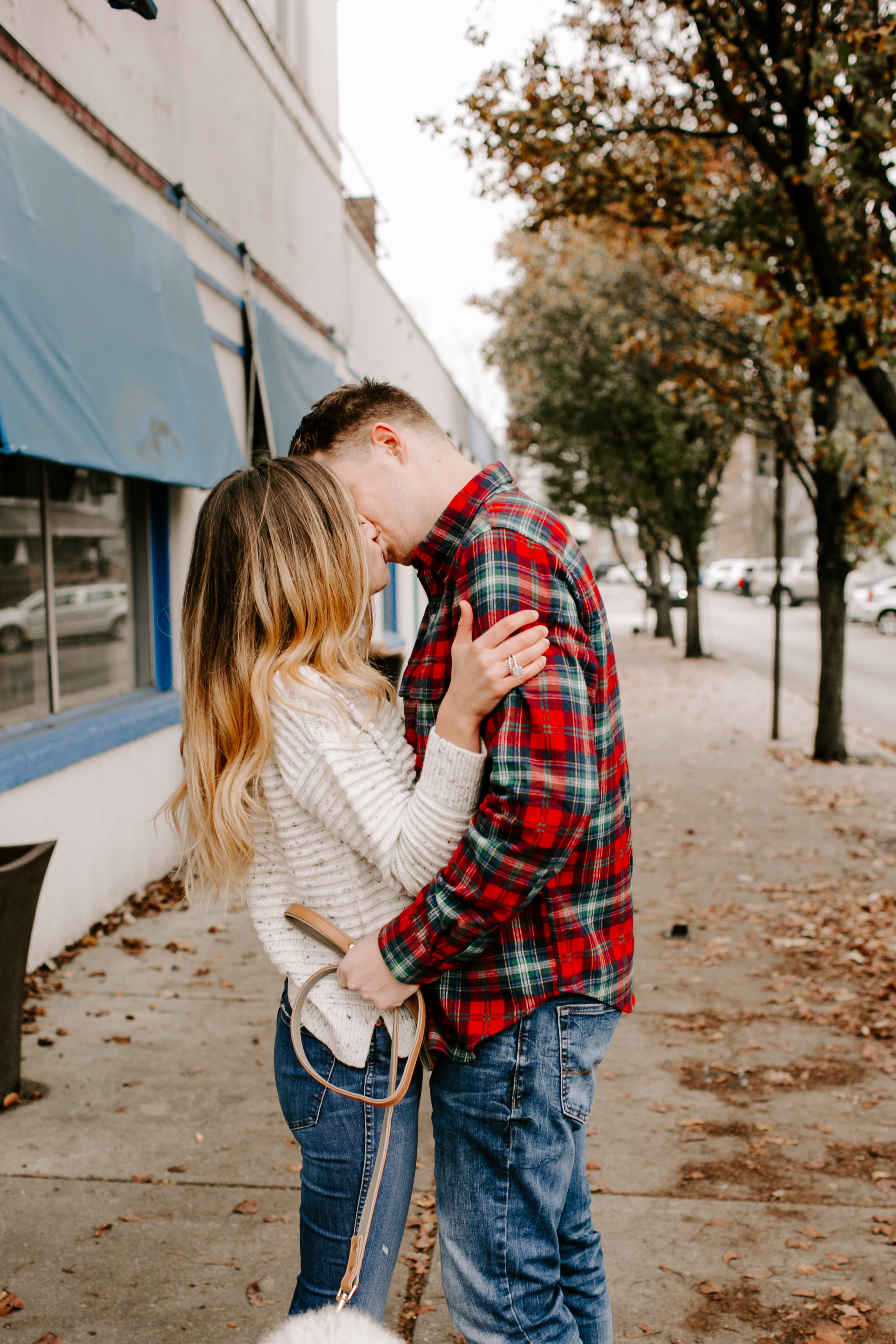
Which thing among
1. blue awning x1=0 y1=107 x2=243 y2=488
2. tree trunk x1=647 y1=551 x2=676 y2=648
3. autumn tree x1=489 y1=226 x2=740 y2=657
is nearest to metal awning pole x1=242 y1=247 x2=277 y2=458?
blue awning x1=0 y1=107 x2=243 y2=488

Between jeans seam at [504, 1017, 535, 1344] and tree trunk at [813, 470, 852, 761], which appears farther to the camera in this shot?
tree trunk at [813, 470, 852, 761]

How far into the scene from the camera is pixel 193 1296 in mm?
2865

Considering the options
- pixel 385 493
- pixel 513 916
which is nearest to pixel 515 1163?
pixel 513 916

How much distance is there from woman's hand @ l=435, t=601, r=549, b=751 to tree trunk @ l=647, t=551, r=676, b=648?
24791mm

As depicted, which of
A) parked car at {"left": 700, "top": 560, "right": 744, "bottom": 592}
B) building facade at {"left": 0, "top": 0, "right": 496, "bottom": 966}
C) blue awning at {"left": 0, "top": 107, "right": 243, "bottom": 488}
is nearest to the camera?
blue awning at {"left": 0, "top": 107, "right": 243, "bottom": 488}

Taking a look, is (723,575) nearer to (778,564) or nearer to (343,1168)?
(778,564)

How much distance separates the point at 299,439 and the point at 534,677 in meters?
0.71

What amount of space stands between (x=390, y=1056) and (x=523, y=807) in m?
0.50

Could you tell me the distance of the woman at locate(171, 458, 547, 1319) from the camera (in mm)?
1697

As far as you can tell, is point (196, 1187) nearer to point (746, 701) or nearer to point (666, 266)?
point (666, 266)

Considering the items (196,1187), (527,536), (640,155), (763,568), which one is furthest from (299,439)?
(763,568)

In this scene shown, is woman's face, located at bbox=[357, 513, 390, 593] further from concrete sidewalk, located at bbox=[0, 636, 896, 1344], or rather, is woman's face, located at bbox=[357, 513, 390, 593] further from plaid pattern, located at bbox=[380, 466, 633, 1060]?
concrete sidewalk, located at bbox=[0, 636, 896, 1344]

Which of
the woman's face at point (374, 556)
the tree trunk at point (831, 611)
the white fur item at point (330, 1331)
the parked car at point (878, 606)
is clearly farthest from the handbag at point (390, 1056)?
the parked car at point (878, 606)

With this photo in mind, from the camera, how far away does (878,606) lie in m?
32.5
